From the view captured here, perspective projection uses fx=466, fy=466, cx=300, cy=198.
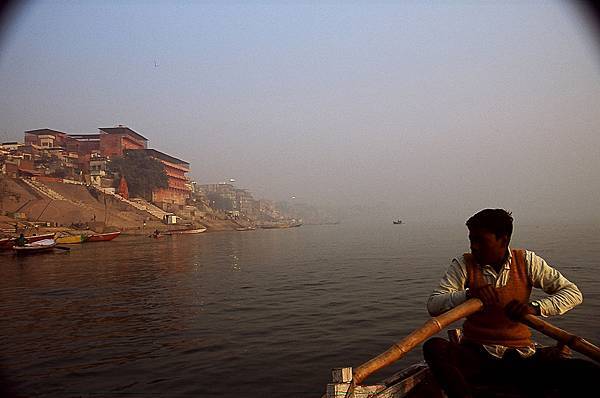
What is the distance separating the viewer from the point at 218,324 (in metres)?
10.5

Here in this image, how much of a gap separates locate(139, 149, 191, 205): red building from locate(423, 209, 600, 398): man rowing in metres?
84.4

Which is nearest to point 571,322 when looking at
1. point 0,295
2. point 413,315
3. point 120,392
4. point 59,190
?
point 413,315

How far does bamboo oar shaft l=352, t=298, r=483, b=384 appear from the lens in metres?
3.05

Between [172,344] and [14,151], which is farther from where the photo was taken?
[14,151]

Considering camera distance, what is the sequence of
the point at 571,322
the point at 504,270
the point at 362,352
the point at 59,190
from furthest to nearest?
the point at 59,190, the point at 571,322, the point at 362,352, the point at 504,270

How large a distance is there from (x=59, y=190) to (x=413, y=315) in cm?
6196

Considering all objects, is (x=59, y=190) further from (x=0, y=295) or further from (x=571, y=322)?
(x=571, y=322)

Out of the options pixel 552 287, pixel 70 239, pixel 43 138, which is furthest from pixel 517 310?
pixel 43 138

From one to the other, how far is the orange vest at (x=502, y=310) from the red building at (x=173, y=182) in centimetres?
8439

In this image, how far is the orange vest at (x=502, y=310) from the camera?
3117 millimetres

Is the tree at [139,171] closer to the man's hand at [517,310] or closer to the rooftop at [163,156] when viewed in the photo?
the rooftop at [163,156]

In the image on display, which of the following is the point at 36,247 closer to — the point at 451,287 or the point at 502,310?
the point at 451,287

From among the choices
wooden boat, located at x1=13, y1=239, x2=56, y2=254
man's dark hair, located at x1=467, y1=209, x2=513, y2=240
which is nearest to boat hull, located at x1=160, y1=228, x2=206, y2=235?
wooden boat, located at x1=13, y1=239, x2=56, y2=254

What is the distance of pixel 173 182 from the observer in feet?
322
